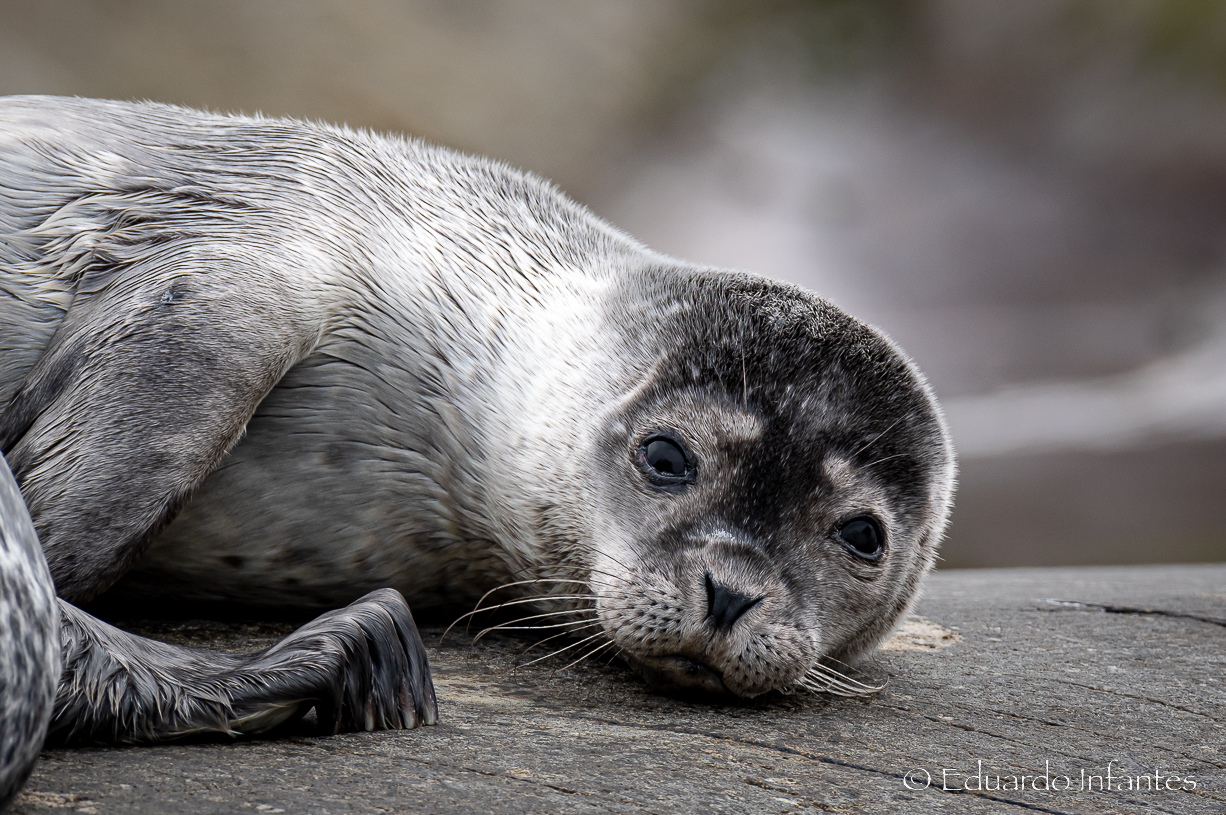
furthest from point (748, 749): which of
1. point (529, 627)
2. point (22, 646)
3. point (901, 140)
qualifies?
point (901, 140)

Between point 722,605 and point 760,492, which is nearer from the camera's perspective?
point 722,605

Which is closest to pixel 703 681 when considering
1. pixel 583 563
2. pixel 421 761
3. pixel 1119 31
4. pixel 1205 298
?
pixel 583 563

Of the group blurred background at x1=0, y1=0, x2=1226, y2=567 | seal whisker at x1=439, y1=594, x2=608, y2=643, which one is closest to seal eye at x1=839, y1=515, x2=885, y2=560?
seal whisker at x1=439, y1=594, x2=608, y2=643

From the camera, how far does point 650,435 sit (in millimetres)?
2752

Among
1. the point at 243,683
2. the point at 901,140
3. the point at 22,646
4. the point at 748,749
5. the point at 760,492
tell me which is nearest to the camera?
the point at 22,646

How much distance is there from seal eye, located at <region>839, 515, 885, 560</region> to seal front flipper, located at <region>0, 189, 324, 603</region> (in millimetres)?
1388

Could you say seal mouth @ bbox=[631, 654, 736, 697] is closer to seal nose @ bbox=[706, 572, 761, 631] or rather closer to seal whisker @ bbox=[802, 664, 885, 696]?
seal nose @ bbox=[706, 572, 761, 631]

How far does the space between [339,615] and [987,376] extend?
13.1 m

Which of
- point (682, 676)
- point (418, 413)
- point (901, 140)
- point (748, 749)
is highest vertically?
point (901, 140)

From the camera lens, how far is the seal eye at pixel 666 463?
2672mm

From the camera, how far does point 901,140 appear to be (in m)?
15.3

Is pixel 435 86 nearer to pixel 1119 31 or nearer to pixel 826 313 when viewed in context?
pixel 1119 31

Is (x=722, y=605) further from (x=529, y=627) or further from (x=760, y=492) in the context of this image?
(x=529, y=627)

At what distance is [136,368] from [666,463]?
3.97 ft
